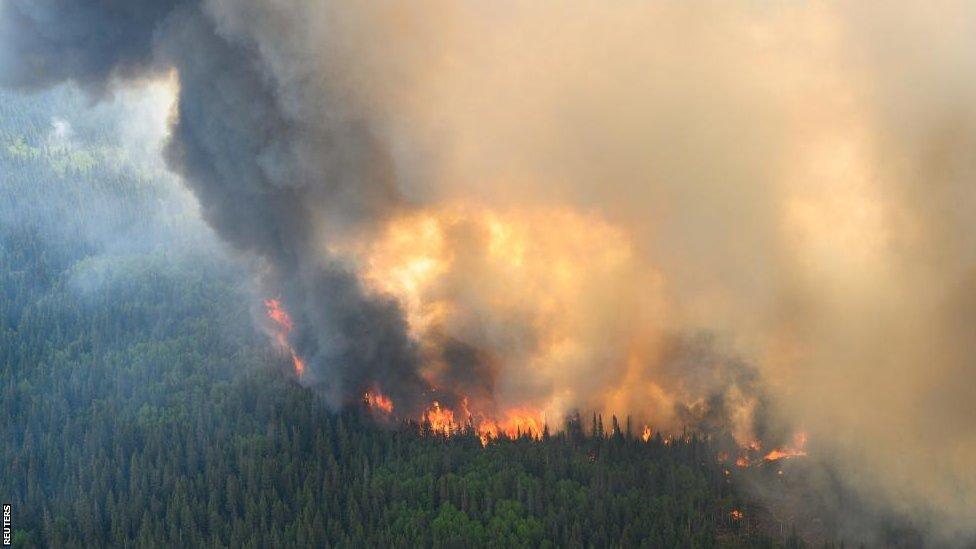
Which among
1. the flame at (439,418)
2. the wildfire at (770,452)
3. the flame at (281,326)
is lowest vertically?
the wildfire at (770,452)

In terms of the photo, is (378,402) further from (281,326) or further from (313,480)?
(281,326)

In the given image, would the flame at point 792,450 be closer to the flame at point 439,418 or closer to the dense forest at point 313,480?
the dense forest at point 313,480

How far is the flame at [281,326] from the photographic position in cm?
15725

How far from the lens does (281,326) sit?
166125 millimetres

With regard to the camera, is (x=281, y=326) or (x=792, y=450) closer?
(x=792, y=450)

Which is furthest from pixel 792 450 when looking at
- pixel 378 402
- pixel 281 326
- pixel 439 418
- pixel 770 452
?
pixel 281 326

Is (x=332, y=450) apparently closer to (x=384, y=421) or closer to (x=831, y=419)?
(x=384, y=421)

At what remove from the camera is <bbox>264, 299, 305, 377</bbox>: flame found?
157250 millimetres

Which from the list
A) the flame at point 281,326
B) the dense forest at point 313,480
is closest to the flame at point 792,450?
the dense forest at point 313,480

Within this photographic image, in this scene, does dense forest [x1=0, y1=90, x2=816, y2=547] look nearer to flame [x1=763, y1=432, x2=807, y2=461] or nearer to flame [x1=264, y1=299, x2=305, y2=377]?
flame [x1=264, y1=299, x2=305, y2=377]

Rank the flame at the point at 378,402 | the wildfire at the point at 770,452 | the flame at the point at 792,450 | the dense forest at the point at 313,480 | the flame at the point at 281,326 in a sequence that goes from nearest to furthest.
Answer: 1. the dense forest at the point at 313,480
2. the wildfire at the point at 770,452
3. the flame at the point at 792,450
4. the flame at the point at 378,402
5. the flame at the point at 281,326

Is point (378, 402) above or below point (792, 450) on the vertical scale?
above

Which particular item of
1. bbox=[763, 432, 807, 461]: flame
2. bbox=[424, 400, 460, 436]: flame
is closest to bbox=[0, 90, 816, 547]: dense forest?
bbox=[424, 400, 460, 436]: flame

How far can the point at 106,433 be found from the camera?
145500 mm
